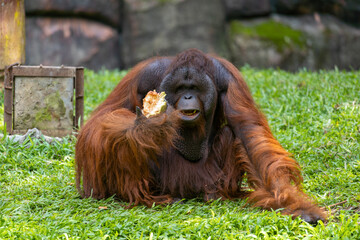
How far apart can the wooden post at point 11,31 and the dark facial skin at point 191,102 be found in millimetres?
2935

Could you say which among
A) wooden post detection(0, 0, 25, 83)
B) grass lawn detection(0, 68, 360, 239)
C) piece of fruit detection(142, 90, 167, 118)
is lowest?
grass lawn detection(0, 68, 360, 239)

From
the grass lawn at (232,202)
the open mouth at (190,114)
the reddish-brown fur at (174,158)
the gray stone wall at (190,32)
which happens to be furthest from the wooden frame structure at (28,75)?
the gray stone wall at (190,32)

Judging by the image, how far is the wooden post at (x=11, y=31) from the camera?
538 centimetres

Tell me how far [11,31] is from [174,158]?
122 inches

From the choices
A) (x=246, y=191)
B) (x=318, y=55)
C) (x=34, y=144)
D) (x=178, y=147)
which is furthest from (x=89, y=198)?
(x=318, y=55)

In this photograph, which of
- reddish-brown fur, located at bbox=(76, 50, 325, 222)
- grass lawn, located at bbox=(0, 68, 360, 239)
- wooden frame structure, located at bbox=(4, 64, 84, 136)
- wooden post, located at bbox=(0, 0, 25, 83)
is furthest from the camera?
wooden post, located at bbox=(0, 0, 25, 83)

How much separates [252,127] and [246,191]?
46cm

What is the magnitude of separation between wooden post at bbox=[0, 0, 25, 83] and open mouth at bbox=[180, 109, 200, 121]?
3136mm

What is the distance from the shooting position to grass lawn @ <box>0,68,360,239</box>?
249 centimetres

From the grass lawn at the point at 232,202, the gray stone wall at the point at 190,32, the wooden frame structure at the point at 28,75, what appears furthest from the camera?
the gray stone wall at the point at 190,32

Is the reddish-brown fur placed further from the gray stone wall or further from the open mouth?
the gray stone wall

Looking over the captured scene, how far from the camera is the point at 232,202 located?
3.17 m

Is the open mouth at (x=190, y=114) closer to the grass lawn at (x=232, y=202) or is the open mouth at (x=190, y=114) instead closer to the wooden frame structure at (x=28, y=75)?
the grass lawn at (x=232, y=202)

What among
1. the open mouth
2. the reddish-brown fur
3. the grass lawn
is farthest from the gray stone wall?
the open mouth
